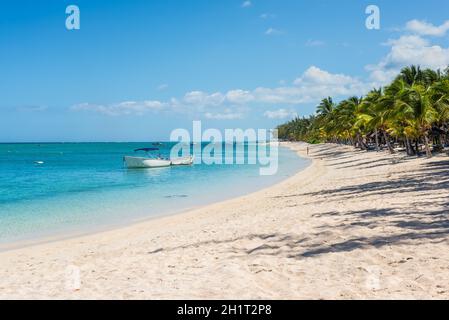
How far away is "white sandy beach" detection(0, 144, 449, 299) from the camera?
21.5ft

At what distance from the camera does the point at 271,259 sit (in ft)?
27.0

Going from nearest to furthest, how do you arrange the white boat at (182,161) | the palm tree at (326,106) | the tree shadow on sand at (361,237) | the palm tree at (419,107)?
the tree shadow on sand at (361,237) < the palm tree at (419,107) < the white boat at (182,161) < the palm tree at (326,106)

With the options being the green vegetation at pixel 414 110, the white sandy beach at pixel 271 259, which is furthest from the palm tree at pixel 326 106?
the white sandy beach at pixel 271 259

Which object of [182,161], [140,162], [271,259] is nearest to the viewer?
[271,259]

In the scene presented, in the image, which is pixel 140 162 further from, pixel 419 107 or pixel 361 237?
pixel 361 237

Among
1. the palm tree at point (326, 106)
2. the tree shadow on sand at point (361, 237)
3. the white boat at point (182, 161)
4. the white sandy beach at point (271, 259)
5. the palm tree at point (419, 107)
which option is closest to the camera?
the white sandy beach at point (271, 259)

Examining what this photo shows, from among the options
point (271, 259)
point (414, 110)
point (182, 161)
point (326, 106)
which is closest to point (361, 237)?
point (271, 259)

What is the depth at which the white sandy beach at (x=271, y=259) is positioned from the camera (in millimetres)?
6543

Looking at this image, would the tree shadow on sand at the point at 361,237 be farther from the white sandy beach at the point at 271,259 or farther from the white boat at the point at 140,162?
the white boat at the point at 140,162

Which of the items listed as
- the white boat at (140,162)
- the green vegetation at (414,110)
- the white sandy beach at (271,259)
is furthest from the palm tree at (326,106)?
the white sandy beach at (271,259)

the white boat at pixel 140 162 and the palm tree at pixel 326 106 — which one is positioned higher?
the palm tree at pixel 326 106

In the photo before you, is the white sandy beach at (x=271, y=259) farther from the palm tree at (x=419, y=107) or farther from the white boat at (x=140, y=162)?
the white boat at (x=140, y=162)

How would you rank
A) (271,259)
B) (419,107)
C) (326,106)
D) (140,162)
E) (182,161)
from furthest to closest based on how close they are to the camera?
(326,106) < (182,161) < (140,162) < (419,107) < (271,259)

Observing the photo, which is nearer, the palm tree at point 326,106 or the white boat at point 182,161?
the white boat at point 182,161
